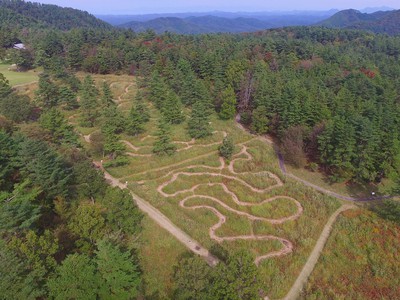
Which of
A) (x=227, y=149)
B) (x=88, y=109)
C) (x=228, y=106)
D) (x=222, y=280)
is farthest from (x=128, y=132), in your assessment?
(x=222, y=280)

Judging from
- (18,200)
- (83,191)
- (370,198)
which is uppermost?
(18,200)

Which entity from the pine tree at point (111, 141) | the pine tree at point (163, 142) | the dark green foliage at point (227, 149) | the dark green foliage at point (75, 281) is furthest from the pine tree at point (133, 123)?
the dark green foliage at point (75, 281)

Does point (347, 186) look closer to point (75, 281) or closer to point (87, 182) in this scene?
point (87, 182)

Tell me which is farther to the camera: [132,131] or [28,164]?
[132,131]

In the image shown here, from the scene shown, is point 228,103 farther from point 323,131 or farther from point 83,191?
point 83,191

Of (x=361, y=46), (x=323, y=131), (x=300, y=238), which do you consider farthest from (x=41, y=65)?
(x=361, y=46)

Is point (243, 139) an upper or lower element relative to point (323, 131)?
lower
